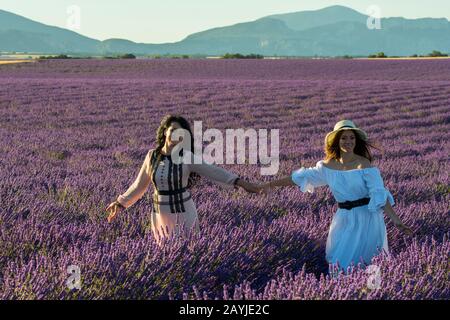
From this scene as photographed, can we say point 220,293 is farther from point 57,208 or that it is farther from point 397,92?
point 397,92

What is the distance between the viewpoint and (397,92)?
18.2 m

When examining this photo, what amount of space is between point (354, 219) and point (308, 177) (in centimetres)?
36

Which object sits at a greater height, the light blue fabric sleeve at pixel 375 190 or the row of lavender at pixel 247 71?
the row of lavender at pixel 247 71

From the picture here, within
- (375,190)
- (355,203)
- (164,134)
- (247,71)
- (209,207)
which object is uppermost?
(247,71)

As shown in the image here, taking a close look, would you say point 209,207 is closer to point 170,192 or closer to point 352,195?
point 170,192

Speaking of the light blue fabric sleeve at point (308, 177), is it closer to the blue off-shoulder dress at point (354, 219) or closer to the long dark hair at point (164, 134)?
the blue off-shoulder dress at point (354, 219)

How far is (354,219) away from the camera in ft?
10.6

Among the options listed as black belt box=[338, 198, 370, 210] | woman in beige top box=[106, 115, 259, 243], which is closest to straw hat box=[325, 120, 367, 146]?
black belt box=[338, 198, 370, 210]

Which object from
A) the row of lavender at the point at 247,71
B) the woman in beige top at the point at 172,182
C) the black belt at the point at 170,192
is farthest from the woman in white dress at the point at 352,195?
the row of lavender at the point at 247,71

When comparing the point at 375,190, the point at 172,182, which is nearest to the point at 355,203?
the point at 375,190

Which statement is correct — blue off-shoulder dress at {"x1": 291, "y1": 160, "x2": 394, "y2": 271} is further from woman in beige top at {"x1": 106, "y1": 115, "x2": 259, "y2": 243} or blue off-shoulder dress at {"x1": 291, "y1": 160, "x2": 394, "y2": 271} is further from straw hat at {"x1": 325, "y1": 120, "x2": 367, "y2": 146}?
woman in beige top at {"x1": 106, "y1": 115, "x2": 259, "y2": 243}

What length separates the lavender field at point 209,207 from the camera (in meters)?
2.28

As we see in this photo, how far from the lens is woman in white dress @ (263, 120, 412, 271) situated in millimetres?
3129
